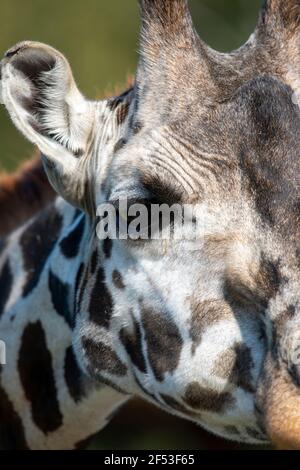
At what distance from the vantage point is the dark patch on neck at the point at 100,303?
4.05 m

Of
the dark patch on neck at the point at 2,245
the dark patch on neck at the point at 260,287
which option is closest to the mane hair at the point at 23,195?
the dark patch on neck at the point at 2,245

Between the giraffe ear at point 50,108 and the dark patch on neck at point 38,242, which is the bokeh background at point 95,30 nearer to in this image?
the dark patch on neck at point 38,242

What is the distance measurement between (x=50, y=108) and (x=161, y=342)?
113 cm

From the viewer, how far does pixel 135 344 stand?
395cm

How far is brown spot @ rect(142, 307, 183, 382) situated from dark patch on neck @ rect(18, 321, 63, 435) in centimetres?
93

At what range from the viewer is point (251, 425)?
11.8 ft

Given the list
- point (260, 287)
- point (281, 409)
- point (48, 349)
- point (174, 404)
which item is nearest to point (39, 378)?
point (48, 349)

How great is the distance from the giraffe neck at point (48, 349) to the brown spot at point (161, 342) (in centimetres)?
60

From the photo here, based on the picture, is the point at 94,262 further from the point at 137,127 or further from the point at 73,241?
the point at 137,127

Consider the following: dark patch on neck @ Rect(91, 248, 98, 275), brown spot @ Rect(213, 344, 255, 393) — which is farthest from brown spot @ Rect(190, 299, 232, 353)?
dark patch on neck @ Rect(91, 248, 98, 275)

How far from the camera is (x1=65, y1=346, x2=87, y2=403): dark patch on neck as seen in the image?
4508 mm
